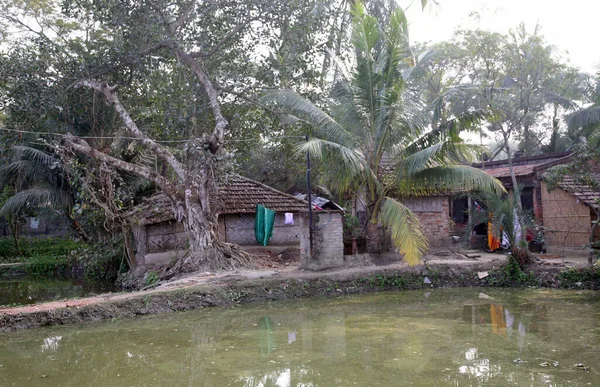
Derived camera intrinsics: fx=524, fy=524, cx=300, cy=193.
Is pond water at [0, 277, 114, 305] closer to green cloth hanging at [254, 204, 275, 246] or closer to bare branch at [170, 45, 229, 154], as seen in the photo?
green cloth hanging at [254, 204, 275, 246]

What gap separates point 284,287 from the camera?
433 inches

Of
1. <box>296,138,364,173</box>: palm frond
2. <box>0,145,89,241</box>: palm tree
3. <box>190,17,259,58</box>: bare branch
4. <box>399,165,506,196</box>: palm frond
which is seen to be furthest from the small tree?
<box>0,145,89,241</box>: palm tree

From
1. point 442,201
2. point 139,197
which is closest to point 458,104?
point 442,201

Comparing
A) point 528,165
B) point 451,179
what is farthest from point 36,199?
point 528,165

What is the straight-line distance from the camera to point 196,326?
8320 millimetres

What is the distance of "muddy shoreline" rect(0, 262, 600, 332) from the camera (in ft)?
28.7

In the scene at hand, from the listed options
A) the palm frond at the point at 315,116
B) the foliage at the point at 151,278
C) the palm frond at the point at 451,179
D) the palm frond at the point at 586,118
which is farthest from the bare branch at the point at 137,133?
the palm frond at the point at 586,118

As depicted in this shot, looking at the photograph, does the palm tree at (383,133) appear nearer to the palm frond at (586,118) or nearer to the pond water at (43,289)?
the pond water at (43,289)

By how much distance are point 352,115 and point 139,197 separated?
8567 millimetres

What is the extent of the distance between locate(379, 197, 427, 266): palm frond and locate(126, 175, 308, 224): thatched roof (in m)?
2.59

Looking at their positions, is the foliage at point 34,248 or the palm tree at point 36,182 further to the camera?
A: the foliage at point 34,248

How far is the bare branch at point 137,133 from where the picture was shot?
12.2 metres

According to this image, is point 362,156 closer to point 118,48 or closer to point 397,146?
point 397,146

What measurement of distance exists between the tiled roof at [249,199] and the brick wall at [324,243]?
1.98 m
